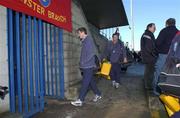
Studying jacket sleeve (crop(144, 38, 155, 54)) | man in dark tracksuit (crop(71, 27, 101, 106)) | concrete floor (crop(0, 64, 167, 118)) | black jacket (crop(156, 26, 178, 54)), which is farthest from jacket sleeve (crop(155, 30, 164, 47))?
man in dark tracksuit (crop(71, 27, 101, 106))

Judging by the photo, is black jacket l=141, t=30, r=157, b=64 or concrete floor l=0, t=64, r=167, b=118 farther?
black jacket l=141, t=30, r=157, b=64

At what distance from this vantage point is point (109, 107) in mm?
9219

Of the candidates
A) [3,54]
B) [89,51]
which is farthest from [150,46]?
[3,54]

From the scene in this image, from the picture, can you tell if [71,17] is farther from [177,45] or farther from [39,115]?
[177,45]

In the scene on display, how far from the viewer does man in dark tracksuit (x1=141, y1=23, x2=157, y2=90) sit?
33.2ft

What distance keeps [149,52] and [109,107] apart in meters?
1.92

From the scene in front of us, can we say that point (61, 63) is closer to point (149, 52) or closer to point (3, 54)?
point (149, 52)

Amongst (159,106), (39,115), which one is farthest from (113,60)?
(39,115)

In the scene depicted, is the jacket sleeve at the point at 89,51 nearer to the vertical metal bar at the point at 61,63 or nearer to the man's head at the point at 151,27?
the vertical metal bar at the point at 61,63

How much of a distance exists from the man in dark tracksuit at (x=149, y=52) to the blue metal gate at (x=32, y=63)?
215cm

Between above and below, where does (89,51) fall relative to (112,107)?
above

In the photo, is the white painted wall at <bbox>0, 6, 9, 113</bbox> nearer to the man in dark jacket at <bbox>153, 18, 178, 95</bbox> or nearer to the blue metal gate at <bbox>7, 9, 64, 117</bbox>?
the blue metal gate at <bbox>7, 9, 64, 117</bbox>

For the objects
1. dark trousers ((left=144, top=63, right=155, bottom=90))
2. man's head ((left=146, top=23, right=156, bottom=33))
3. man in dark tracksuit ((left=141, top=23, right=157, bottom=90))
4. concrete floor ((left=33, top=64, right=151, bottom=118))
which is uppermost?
man's head ((left=146, top=23, right=156, bottom=33))

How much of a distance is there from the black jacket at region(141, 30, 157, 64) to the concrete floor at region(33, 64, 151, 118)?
101cm
